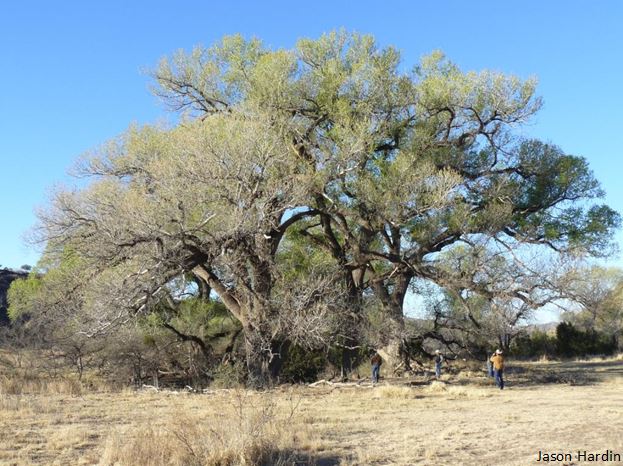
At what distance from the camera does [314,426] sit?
12.8 meters

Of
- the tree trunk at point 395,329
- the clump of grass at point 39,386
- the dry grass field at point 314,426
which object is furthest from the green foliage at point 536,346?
the clump of grass at point 39,386

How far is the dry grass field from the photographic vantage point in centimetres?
916

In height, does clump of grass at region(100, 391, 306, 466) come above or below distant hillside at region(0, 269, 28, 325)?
below

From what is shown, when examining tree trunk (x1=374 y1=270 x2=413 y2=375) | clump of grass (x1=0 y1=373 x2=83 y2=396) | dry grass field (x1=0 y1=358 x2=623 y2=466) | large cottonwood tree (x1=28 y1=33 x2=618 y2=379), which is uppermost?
large cottonwood tree (x1=28 y1=33 x2=618 y2=379)

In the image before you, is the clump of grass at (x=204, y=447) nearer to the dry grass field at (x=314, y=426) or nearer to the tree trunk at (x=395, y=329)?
the dry grass field at (x=314, y=426)

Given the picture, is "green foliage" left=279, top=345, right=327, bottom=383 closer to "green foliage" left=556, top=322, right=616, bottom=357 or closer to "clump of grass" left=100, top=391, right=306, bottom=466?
"clump of grass" left=100, top=391, right=306, bottom=466

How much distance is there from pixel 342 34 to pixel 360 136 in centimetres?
490

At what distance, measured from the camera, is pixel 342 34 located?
23844mm

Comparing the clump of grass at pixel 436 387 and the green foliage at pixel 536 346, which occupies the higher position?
the green foliage at pixel 536 346

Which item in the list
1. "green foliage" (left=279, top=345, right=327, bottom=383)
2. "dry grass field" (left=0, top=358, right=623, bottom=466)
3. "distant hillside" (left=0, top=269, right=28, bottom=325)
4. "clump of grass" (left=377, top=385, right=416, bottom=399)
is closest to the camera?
"dry grass field" (left=0, top=358, right=623, bottom=466)

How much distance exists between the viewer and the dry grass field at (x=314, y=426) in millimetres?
9156

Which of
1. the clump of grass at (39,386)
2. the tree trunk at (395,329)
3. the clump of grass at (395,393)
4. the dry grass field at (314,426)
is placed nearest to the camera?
the dry grass field at (314,426)

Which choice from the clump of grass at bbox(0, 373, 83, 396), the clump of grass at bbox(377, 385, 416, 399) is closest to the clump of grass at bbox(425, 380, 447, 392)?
the clump of grass at bbox(377, 385, 416, 399)

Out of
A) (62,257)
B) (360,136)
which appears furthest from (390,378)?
(62,257)
